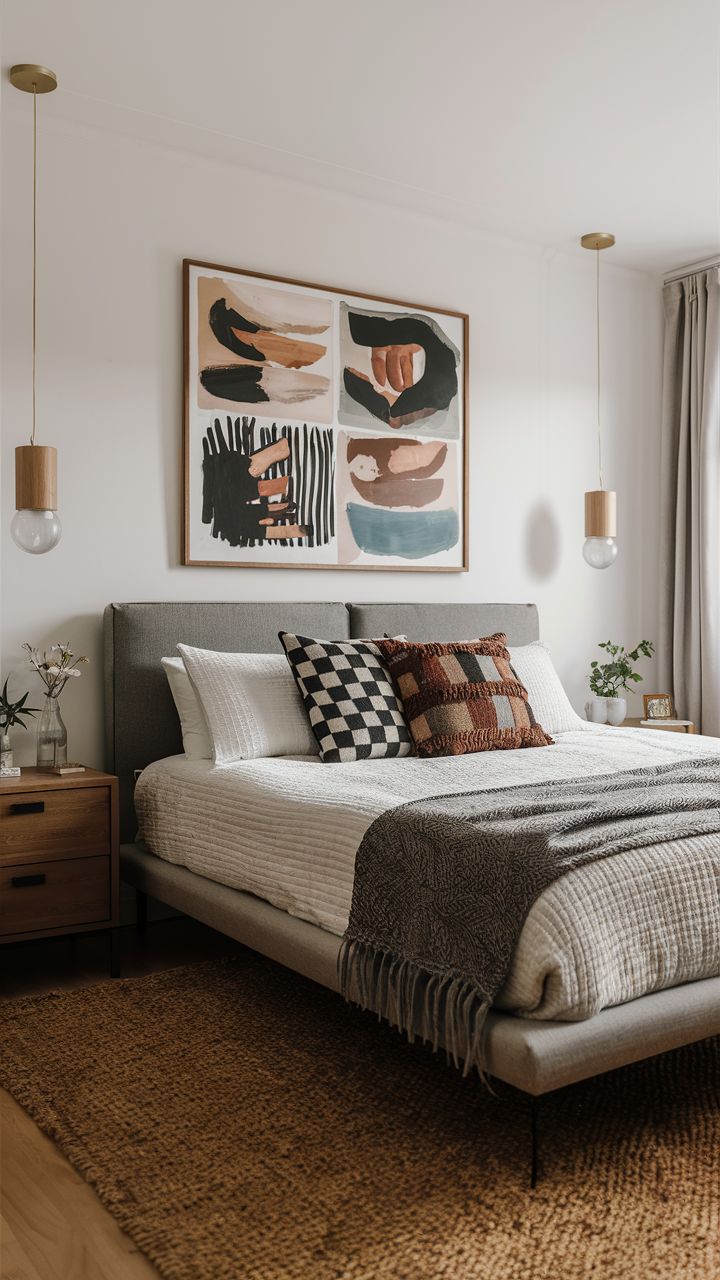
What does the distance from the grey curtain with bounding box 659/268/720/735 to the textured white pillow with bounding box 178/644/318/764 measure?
2.33m

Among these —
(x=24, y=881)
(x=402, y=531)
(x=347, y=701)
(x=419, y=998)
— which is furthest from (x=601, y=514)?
(x=419, y=998)

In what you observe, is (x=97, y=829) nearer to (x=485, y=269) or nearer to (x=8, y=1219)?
(x=8, y=1219)

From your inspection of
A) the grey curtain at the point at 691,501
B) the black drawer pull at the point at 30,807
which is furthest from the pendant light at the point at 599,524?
the black drawer pull at the point at 30,807

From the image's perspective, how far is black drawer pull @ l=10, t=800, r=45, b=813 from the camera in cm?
298

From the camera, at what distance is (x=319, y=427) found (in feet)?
13.6

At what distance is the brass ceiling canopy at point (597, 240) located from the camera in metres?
4.68

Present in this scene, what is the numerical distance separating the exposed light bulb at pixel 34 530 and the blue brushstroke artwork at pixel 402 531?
1320mm

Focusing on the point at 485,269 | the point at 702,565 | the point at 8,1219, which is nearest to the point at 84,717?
the point at 8,1219

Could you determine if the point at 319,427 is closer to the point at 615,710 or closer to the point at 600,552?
the point at 600,552

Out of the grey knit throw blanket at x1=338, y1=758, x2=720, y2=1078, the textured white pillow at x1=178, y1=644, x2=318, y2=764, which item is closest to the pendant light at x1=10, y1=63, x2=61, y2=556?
the textured white pillow at x1=178, y1=644, x2=318, y2=764

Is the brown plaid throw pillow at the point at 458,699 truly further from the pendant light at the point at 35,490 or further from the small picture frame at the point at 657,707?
the small picture frame at the point at 657,707

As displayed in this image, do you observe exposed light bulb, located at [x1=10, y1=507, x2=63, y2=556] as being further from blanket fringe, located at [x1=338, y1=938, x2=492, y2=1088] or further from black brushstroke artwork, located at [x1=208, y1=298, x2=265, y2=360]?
blanket fringe, located at [x1=338, y1=938, x2=492, y2=1088]

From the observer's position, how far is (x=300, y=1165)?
2.02 m

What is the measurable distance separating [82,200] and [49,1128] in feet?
9.44
